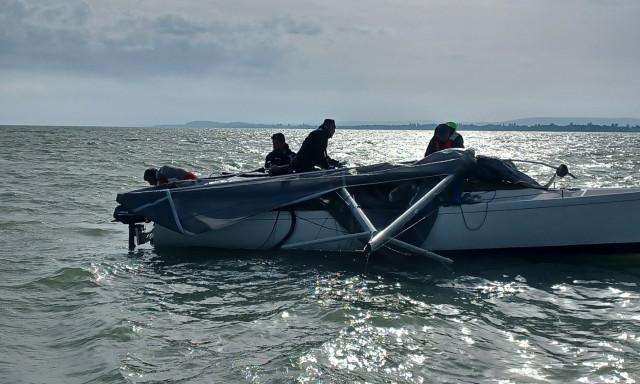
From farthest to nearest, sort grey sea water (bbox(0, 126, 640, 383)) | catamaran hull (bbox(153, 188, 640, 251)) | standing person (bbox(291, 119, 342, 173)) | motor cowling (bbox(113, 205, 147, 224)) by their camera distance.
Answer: standing person (bbox(291, 119, 342, 173))
motor cowling (bbox(113, 205, 147, 224))
catamaran hull (bbox(153, 188, 640, 251))
grey sea water (bbox(0, 126, 640, 383))

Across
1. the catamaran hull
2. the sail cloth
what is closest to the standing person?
the sail cloth

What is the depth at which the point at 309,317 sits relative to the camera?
21.1ft

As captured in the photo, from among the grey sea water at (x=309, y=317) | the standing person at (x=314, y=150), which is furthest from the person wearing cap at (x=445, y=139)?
the grey sea water at (x=309, y=317)

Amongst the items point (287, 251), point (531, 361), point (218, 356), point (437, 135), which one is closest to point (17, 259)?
point (287, 251)

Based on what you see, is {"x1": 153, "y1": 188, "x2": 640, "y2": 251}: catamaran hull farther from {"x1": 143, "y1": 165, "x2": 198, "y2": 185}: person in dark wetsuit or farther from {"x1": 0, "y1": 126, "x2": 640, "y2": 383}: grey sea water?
{"x1": 143, "y1": 165, "x2": 198, "y2": 185}: person in dark wetsuit

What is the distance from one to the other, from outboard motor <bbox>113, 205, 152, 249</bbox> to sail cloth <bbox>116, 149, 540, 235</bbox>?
0.93 ft

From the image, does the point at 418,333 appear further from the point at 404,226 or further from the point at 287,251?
the point at 287,251

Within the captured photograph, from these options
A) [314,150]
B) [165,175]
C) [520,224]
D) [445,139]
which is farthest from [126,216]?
[520,224]

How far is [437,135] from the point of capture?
10266 mm

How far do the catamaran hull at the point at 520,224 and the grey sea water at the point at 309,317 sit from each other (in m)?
0.29

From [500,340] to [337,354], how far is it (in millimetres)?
1536

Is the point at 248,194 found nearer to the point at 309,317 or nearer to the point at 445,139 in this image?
the point at 309,317

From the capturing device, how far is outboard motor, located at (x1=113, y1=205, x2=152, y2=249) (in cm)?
958

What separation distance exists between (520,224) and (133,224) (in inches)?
232
